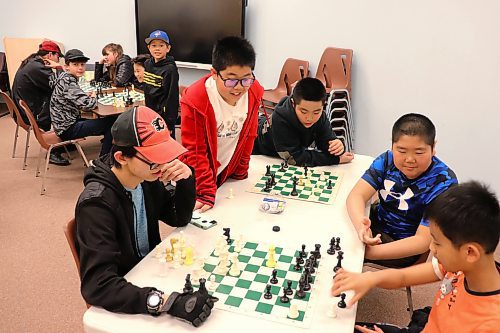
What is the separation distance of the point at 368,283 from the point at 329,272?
0.15m

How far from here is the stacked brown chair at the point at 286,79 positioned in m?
5.20

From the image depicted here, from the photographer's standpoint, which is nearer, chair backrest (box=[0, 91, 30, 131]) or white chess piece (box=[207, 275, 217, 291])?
white chess piece (box=[207, 275, 217, 291])

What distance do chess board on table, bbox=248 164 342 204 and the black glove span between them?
3.24 ft

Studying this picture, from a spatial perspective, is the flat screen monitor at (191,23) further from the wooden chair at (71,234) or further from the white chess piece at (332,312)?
the white chess piece at (332,312)

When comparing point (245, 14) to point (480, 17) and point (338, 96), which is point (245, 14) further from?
point (480, 17)

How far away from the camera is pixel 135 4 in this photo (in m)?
6.07

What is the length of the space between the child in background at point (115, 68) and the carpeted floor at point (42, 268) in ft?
4.03

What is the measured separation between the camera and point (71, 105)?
4.27 metres

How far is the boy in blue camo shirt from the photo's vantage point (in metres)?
2.01

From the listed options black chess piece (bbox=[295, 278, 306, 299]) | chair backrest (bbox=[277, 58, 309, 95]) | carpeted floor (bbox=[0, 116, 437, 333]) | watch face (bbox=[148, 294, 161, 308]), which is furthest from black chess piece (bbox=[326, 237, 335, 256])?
chair backrest (bbox=[277, 58, 309, 95])

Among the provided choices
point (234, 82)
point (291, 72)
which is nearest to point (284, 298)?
point (234, 82)

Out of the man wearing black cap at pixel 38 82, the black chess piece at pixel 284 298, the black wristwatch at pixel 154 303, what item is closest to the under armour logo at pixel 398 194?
the black chess piece at pixel 284 298

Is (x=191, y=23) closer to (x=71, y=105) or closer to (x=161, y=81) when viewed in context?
(x=161, y=81)

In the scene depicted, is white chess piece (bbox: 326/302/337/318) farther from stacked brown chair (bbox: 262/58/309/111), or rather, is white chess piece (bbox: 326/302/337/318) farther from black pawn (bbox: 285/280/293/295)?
stacked brown chair (bbox: 262/58/309/111)
